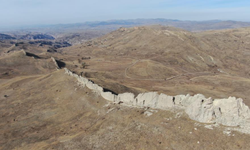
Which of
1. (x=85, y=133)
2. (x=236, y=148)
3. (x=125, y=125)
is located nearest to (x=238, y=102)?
(x=236, y=148)

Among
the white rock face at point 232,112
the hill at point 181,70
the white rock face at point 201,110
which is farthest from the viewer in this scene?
the hill at point 181,70

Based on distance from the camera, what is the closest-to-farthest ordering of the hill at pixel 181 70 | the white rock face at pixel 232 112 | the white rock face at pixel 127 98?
the white rock face at pixel 232 112, the white rock face at pixel 127 98, the hill at pixel 181 70

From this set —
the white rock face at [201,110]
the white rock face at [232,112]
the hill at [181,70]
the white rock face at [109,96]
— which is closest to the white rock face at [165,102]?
the white rock face at [201,110]

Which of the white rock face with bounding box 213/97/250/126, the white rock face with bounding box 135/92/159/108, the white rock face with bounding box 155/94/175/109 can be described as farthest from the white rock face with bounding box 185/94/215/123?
the white rock face with bounding box 135/92/159/108

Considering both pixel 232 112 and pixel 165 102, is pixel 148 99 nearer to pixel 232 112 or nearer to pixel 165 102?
pixel 165 102

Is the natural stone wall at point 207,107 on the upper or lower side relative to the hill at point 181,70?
upper

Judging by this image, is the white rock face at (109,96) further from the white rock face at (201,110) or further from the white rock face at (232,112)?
the white rock face at (232,112)

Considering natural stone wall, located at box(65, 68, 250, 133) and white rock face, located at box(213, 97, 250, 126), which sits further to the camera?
natural stone wall, located at box(65, 68, 250, 133)

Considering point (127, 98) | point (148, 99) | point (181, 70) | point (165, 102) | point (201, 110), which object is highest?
point (201, 110)

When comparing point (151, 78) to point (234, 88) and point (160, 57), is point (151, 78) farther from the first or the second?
point (160, 57)

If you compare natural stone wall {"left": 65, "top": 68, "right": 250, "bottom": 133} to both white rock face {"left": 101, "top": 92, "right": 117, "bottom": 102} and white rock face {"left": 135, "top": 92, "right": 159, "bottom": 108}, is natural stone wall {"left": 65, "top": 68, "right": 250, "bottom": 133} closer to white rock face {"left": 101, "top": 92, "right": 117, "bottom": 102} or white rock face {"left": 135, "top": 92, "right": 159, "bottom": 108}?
white rock face {"left": 135, "top": 92, "right": 159, "bottom": 108}

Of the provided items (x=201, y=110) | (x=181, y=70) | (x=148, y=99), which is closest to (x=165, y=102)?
(x=148, y=99)
